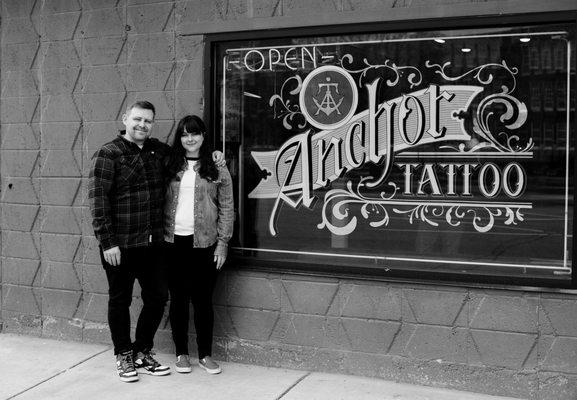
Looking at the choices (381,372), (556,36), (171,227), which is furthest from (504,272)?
(171,227)

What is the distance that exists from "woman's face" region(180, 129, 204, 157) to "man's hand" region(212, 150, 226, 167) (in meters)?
0.14

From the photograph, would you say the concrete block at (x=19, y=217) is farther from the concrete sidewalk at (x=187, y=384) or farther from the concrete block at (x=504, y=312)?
the concrete block at (x=504, y=312)

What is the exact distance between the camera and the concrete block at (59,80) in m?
6.33

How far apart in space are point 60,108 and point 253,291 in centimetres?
231

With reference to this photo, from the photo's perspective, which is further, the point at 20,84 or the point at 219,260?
the point at 20,84

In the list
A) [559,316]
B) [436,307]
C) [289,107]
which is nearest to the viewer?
[559,316]

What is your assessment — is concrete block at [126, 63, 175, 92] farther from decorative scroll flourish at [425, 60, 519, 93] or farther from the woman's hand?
decorative scroll flourish at [425, 60, 519, 93]

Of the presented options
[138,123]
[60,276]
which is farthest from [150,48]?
[60,276]

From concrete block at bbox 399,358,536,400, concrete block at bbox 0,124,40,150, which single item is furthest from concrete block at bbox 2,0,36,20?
concrete block at bbox 399,358,536,400

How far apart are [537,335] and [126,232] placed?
289cm

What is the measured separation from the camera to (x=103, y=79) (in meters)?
6.20

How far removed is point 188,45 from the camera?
5.87 m

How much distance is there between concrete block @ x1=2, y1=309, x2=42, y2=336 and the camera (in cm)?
658

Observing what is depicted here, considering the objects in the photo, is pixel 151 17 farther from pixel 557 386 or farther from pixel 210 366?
pixel 557 386
